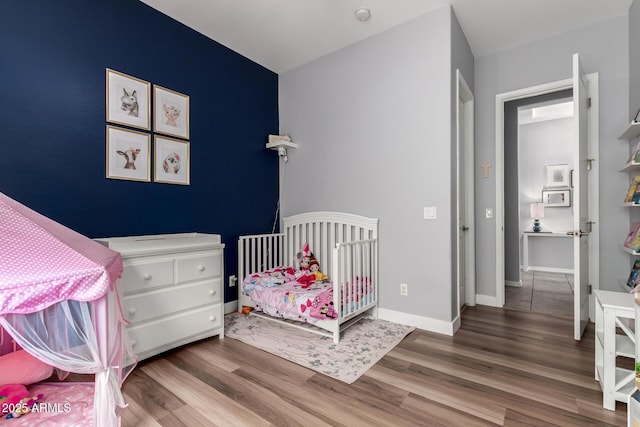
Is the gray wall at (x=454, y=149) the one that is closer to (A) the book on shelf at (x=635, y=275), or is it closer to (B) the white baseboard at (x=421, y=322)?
(B) the white baseboard at (x=421, y=322)

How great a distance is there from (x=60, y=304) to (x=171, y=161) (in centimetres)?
170

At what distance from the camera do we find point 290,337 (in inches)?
95.7

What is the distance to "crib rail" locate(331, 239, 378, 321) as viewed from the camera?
2318 mm

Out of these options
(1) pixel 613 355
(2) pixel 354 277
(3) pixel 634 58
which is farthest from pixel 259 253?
(3) pixel 634 58

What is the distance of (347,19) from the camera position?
271cm

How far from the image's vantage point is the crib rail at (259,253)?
9.89 feet

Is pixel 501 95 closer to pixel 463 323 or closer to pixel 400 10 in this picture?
pixel 400 10

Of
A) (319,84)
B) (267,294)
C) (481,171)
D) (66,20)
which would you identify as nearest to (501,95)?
(481,171)

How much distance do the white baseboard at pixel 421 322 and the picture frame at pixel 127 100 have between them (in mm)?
2637

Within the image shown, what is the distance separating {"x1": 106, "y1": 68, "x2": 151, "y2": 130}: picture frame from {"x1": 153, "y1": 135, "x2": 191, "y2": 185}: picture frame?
177mm

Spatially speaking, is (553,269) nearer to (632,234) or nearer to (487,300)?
(487,300)

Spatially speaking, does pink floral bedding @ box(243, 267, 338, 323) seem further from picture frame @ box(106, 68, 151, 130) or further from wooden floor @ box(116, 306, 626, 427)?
picture frame @ box(106, 68, 151, 130)

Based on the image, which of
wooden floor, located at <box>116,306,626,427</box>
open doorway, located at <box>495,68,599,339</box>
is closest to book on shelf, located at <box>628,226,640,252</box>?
open doorway, located at <box>495,68,599,339</box>

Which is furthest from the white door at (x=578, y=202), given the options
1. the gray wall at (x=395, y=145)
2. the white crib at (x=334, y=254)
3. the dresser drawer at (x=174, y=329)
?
the dresser drawer at (x=174, y=329)
